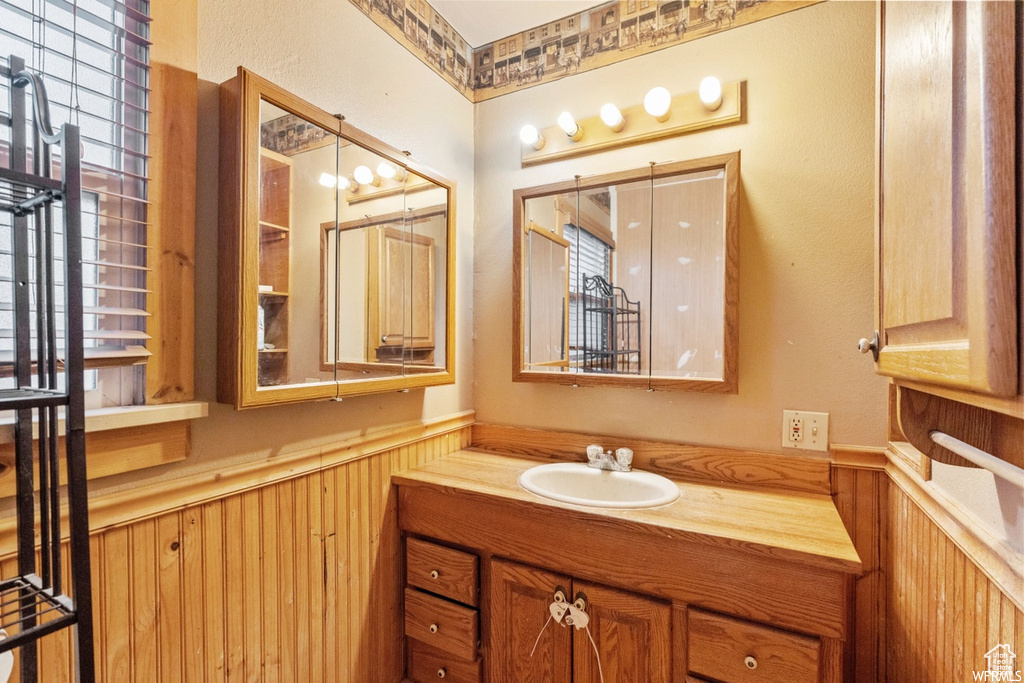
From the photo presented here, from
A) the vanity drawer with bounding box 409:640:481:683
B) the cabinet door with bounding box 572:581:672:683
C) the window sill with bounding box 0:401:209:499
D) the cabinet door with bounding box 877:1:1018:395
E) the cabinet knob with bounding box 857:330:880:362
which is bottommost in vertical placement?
the vanity drawer with bounding box 409:640:481:683

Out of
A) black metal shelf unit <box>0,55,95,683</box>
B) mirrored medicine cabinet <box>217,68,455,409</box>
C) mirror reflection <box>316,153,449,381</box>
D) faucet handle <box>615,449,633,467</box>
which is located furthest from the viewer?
faucet handle <box>615,449,633,467</box>

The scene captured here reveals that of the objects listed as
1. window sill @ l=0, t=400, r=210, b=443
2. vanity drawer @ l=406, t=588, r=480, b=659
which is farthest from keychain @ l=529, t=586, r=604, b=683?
window sill @ l=0, t=400, r=210, b=443

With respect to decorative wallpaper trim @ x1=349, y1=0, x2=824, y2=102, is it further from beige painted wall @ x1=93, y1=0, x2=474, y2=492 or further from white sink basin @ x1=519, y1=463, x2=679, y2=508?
white sink basin @ x1=519, y1=463, x2=679, y2=508

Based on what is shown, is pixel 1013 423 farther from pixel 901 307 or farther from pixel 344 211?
pixel 344 211

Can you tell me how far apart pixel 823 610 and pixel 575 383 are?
0.90 meters

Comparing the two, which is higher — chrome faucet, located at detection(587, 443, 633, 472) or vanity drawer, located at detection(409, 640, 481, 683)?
chrome faucet, located at detection(587, 443, 633, 472)

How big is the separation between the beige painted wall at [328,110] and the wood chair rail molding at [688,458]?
0.93 ft

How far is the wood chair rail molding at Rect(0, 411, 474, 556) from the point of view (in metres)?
0.86

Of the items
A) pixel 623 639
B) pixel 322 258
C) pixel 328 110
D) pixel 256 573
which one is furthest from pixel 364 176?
pixel 623 639

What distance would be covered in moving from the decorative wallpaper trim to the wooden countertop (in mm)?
1444

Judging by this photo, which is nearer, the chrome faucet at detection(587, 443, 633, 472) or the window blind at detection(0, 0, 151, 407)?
the window blind at detection(0, 0, 151, 407)

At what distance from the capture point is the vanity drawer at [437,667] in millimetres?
1427

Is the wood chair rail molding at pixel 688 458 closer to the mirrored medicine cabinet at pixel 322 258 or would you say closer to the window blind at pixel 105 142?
the mirrored medicine cabinet at pixel 322 258

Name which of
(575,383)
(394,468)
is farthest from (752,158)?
(394,468)
